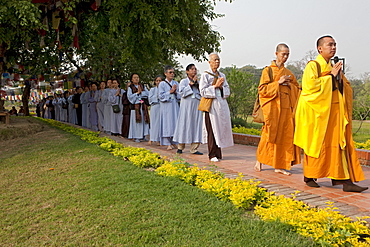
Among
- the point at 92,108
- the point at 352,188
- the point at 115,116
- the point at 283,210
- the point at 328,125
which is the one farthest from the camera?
the point at 92,108

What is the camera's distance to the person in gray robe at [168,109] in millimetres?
9328

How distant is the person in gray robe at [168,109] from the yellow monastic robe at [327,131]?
4809mm

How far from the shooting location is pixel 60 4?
11.0m

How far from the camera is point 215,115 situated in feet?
23.0

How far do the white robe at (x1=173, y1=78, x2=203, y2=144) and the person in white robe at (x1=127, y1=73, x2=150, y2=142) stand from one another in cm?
291

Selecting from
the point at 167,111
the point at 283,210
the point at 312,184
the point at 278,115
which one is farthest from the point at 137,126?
the point at 283,210

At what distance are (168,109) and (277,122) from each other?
13.5ft

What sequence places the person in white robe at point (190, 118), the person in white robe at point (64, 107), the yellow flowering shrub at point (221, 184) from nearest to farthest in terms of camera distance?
the yellow flowering shrub at point (221, 184) < the person in white robe at point (190, 118) < the person in white robe at point (64, 107)

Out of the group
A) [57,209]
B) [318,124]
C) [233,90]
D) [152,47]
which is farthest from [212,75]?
[233,90]

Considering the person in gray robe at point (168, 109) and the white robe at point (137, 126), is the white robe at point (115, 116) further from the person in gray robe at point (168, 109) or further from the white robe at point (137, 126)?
the person in gray robe at point (168, 109)

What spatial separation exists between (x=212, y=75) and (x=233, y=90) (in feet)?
35.7

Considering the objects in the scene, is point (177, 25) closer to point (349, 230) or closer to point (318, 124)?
point (318, 124)

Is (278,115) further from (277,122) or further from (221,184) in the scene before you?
(221,184)


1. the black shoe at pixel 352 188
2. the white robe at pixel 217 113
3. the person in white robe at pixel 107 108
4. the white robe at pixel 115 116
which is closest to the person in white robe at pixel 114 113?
the white robe at pixel 115 116
